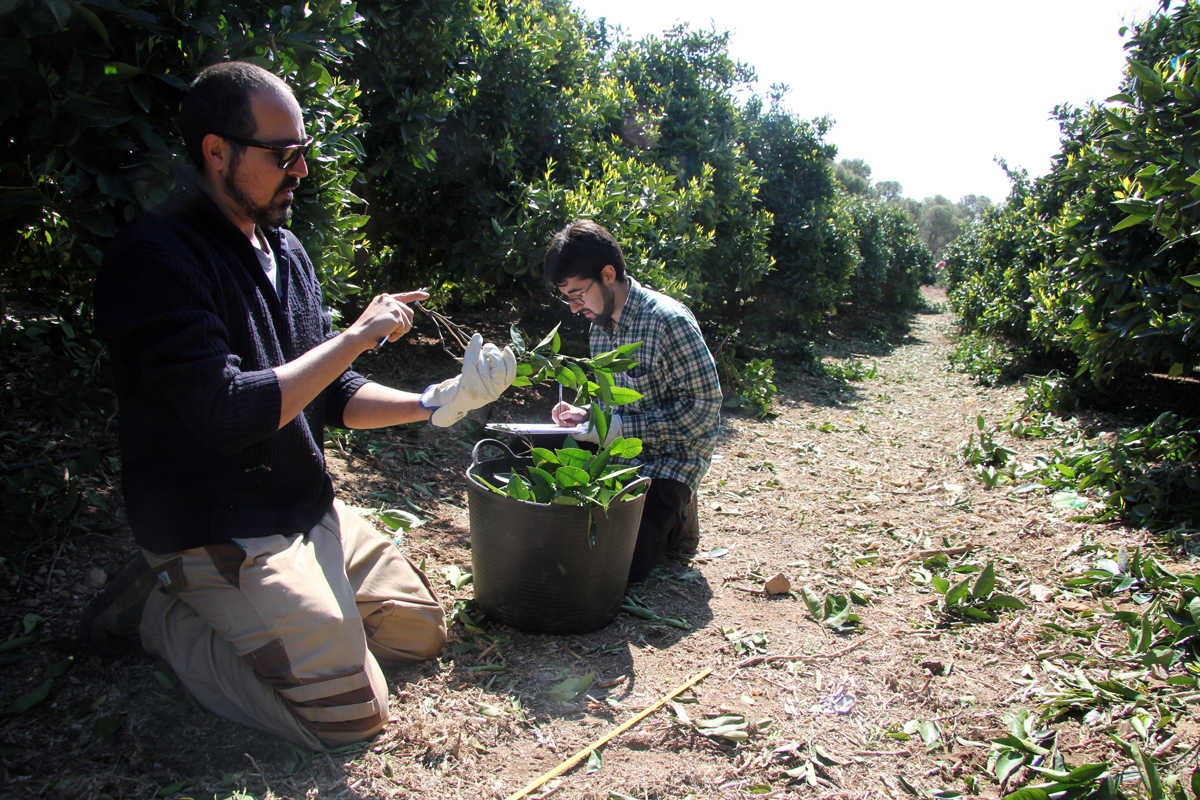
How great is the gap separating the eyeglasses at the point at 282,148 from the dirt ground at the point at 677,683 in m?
1.57

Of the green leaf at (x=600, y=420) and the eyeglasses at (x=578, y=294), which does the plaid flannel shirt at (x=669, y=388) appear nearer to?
the eyeglasses at (x=578, y=294)

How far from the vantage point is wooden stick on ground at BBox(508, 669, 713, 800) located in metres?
2.07

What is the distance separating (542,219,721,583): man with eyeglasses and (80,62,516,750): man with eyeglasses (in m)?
1.10

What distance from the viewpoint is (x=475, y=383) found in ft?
7.85

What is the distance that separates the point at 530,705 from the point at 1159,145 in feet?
13.0

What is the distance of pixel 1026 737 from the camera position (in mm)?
2301

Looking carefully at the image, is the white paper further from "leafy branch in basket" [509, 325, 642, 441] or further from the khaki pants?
the khaki pants

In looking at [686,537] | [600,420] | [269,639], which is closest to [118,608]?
[269,639]

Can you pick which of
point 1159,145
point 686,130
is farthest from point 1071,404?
point 686,130

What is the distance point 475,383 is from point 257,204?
805 mm

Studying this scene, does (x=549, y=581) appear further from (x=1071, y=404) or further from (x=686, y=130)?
(x=686, y=130)

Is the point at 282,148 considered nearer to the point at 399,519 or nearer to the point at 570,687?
the point at 570,687

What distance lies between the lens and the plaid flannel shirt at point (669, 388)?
3.39 m

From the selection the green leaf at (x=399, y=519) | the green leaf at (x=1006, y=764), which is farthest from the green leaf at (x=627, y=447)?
the green leaf at (x=1006, y=764)
